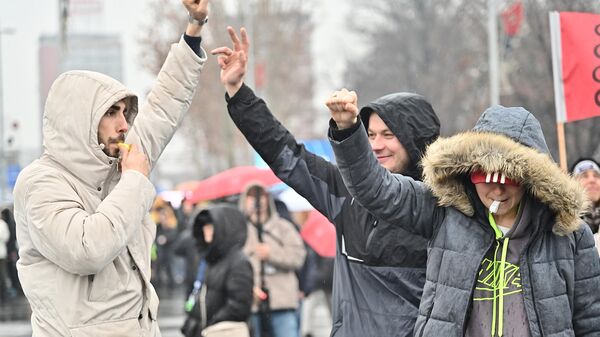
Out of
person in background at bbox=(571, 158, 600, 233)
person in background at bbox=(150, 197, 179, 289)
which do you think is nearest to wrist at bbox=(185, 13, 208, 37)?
person in background at bbox=(571, 158, 600, 233)

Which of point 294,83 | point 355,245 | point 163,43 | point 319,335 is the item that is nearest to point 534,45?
point 319,335

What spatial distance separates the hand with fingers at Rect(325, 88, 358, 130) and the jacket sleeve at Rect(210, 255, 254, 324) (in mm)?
4409

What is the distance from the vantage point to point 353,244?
16.7ft

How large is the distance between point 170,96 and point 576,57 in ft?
10.2

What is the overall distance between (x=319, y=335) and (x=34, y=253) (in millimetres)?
11153

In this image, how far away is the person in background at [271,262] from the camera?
33.1ft

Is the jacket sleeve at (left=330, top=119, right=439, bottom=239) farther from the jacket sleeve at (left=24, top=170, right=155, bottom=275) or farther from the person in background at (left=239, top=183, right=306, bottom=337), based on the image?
the person in background at (left=239, top=183, right=306, bottom=337)

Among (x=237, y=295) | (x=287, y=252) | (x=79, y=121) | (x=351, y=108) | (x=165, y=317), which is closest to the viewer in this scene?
(x=351, y=108)

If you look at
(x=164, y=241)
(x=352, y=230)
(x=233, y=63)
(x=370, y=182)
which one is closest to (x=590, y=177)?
(x=352, y=230)

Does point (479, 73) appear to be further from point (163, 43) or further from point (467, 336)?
point (467, 336)

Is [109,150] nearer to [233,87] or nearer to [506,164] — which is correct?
[233,87]

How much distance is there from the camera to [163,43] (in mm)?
48938

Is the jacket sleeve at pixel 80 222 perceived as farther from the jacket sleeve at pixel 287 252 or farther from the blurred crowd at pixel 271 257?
the jacket sleeve at pixel 287 252

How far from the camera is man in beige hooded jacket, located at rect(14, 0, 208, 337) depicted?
439cm
